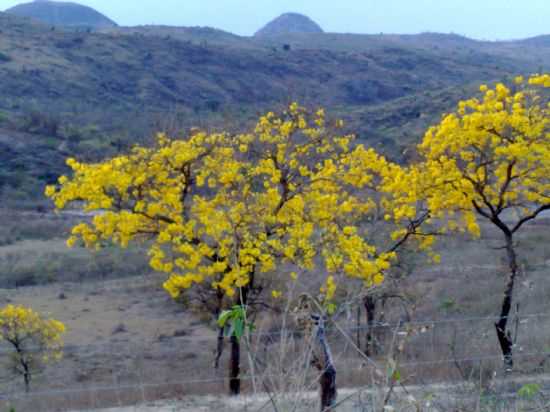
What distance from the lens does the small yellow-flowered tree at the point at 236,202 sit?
975 centimetres

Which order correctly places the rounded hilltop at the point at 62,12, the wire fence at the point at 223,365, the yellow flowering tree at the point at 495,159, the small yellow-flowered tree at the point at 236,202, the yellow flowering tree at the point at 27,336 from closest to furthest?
the wire fence at the point at 223,365, the small yellow-flowered tree at the point at 236,202, the yellow flowering tree at the point at 495,159, the yellow flowering tree at the point at 27,336, the rounded hilltop at the point at 62,12

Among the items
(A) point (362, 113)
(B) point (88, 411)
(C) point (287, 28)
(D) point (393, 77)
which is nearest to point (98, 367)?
(B) point (88, 411)

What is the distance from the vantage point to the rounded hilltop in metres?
140

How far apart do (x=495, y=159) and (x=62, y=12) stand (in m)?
147

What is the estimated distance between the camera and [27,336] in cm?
1309

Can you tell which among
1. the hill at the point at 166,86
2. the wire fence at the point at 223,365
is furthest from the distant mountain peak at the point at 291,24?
the wire fence at the point at 223,365

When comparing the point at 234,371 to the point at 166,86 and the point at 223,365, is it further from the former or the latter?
the point at 166,86

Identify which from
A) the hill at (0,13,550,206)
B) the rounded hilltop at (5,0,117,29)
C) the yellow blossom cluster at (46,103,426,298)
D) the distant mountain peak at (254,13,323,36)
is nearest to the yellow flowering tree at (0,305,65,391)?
the yellow blossom cluster at (46,103,426,298)

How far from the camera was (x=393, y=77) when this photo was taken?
74375mm

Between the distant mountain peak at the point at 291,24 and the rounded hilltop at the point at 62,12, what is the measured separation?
32896mm

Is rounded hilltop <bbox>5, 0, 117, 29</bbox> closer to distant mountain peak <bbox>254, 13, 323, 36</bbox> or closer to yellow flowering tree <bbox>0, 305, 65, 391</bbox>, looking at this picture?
distant mountain peak <bbox>254, 13, 323, 36</bbox>

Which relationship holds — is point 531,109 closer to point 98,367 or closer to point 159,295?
point 98,367

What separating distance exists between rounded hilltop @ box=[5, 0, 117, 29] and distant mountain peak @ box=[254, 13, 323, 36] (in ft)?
108

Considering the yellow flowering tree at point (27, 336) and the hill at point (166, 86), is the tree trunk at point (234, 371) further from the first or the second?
the hill at point (166, 86)
